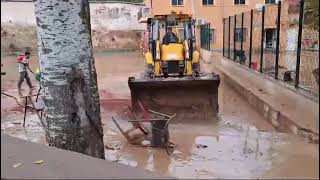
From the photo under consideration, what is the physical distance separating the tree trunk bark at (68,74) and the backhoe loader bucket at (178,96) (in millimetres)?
5003

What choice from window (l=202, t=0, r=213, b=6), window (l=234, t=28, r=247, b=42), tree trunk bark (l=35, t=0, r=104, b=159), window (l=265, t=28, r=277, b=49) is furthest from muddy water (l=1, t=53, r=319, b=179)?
window (l=202, t=0, r=213, b=6)

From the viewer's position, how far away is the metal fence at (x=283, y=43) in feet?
31.9

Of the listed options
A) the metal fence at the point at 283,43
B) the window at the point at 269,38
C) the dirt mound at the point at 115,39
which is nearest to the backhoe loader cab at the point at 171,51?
the metal fence at the point at 283,43

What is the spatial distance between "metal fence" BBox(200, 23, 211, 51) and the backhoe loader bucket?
Result: 716 inches

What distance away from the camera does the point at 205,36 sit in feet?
102

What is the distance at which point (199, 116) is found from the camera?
1125 centimetres

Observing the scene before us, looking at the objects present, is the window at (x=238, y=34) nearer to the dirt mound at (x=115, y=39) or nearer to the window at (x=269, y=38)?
the window at (x=269, y=38)

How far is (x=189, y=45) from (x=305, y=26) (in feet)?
12.1

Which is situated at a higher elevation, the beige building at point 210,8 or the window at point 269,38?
the beige building at point 210,8

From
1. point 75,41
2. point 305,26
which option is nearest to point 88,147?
point 75,41

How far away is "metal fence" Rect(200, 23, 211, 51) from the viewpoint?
96.7ft

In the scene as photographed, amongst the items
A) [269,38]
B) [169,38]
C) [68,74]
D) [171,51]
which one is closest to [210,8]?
[269,38]

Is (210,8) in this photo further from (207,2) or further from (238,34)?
(238,34)

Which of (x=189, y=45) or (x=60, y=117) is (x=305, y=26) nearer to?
(x=189, y=45)
